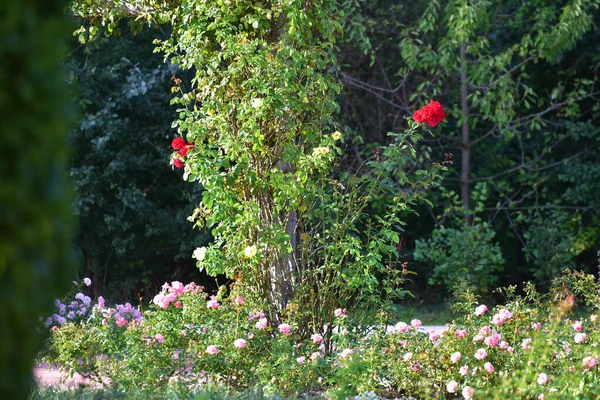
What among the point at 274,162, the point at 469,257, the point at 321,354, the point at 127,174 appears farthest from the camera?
the point at 127,174

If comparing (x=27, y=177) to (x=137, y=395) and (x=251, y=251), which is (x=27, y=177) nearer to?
(x=137, y=395)

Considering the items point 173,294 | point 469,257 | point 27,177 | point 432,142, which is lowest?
point 27,177

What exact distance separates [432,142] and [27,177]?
9.14m

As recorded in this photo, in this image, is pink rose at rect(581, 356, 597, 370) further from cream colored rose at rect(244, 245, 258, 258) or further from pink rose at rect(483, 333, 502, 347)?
cream colored rose at rect(244, 245, 258, 258)

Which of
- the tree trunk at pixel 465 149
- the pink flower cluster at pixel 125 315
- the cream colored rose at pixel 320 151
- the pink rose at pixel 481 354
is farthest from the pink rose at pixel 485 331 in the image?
the tree trunk at pixel 465 149

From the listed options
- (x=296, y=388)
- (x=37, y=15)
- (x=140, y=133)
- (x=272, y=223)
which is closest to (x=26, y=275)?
(x=37, y=15)

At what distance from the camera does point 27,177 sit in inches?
49.4

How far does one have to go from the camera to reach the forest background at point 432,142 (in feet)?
29.8

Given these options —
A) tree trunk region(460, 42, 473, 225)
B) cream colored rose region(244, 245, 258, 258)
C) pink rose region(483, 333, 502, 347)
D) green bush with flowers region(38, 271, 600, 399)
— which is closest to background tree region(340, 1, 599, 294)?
tree trunk region(460, 42, 473, 225)

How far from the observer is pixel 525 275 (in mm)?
10391

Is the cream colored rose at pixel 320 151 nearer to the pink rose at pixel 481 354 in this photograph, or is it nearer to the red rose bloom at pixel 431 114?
the red rose bloom at pixel 431 114

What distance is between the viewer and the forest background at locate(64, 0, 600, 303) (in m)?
9.09

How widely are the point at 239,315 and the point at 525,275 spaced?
6620 millimetres

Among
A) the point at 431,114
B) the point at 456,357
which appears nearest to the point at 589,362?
the point at 456,357
